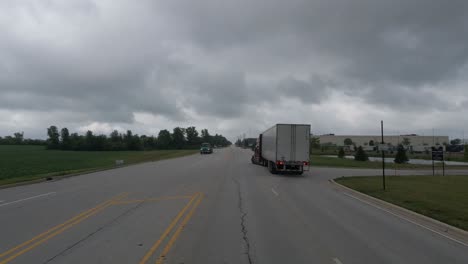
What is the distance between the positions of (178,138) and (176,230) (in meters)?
169

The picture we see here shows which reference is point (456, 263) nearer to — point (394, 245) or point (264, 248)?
point (394, 245)

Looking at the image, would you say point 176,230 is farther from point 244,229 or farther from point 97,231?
point 97,231

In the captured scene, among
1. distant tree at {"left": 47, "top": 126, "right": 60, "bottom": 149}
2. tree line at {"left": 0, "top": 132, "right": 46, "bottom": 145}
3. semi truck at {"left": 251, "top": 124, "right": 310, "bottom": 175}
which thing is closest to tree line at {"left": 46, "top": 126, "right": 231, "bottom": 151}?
distant tree at {"left": 47, "top": 126, "right": 60, "bottom": 149}

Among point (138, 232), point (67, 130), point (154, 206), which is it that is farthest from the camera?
point (67, 130)

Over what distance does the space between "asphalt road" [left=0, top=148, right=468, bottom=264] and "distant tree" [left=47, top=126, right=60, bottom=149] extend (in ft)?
477

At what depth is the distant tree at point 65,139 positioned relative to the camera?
137m

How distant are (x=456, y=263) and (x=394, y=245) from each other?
1.13 meters

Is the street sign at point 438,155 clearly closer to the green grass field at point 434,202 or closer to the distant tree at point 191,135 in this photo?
the green grass field at point 434,202

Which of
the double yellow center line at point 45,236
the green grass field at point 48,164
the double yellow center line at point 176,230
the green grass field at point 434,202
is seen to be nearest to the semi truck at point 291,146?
the green grass field at point 434,202

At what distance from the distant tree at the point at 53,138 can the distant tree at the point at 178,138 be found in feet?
180

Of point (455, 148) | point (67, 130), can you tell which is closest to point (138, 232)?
point (455, 148)

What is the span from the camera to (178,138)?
173250 mm

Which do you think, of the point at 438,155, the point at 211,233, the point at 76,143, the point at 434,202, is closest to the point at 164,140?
the point at 76,143

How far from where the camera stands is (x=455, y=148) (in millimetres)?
125625
